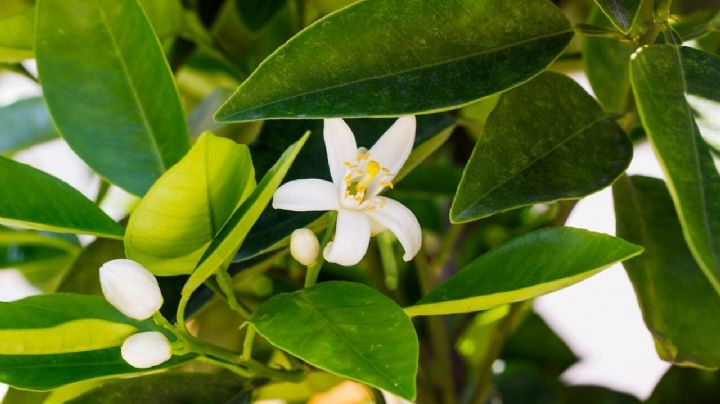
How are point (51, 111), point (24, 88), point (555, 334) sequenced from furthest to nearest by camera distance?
point (24, 88) < point (555, 334) < point (51, 111)

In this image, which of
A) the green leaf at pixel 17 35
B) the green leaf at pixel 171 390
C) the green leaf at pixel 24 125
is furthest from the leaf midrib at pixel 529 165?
the green leaf at pixel 24 125

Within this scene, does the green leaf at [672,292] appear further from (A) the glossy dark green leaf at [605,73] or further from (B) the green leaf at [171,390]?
(B) the green leaf at [171,390]

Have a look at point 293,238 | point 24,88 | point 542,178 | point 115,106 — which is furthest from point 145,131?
point 24,88

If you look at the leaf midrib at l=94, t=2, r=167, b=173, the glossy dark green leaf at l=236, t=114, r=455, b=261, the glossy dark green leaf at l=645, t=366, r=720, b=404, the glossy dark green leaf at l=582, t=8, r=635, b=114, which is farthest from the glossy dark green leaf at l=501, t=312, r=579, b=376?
the leaf midrib at l=94, t=2, r=167, b=173

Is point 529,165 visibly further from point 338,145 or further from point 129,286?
point 129,286

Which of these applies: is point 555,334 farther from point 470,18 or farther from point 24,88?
Result: point 24,88

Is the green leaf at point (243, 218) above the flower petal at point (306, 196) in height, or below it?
below
